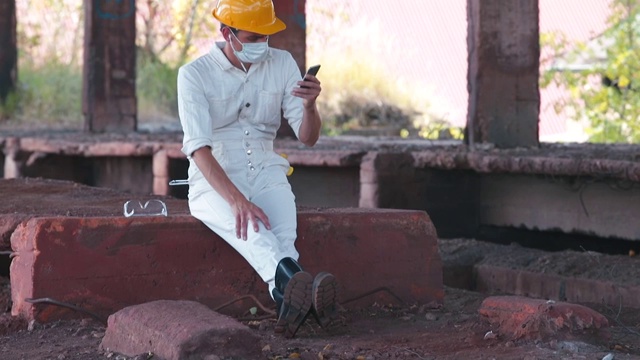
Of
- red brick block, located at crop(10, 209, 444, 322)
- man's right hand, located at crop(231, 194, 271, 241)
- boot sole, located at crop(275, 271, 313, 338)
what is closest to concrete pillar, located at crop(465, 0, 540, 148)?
red brick block, located at crop(10, 209, 444, 322)

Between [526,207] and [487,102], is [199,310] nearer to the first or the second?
[526,207]

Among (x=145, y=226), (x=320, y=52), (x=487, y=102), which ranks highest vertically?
(x=320, y=52)

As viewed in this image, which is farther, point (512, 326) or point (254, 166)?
point (254, 166)

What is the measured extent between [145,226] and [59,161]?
717 centimetres

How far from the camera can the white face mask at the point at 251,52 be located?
18.2 ft

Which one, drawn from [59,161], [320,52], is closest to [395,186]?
[59,161]

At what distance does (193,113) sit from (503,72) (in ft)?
15.6

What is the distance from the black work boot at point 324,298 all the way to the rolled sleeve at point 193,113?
33.8 inches

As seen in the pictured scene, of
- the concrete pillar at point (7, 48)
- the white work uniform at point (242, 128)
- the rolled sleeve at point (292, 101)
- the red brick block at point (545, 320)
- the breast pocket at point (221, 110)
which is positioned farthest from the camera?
the concrete pillar at point (7, 48)

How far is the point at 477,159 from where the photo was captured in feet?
28.4

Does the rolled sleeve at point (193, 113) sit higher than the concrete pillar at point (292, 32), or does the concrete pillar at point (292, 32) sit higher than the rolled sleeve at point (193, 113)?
the concrete pillar at point (292, 32)

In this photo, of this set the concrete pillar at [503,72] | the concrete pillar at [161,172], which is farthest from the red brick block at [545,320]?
the concrete pillar at [161,172]

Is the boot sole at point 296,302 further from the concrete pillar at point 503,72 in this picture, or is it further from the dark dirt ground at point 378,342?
the concrete pillar at point 503,72

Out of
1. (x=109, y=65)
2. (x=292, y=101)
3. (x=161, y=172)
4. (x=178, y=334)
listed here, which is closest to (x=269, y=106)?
(x=292, y=101)
